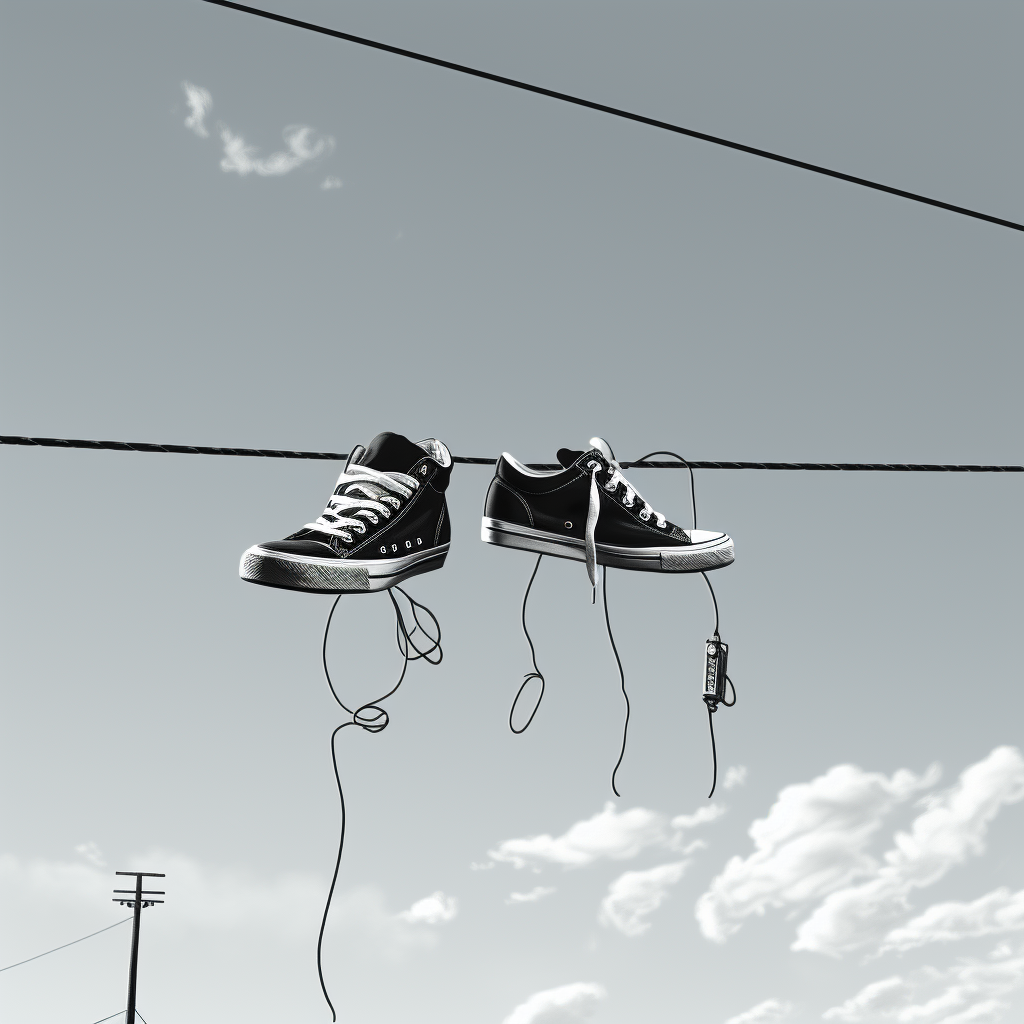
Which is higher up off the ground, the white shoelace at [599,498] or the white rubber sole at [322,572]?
the white shoelace at [599,498]

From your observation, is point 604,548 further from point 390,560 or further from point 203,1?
point 203,1

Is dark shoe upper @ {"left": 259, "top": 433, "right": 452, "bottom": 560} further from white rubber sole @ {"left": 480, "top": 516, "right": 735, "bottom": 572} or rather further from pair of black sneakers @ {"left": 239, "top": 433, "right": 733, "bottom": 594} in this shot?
white rubber sole @ {"left": 480, "top": 516, "right": 735, "bottom": 572}

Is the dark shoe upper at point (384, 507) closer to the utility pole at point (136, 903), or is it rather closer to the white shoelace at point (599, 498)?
the white shoelace at point (599, 498)

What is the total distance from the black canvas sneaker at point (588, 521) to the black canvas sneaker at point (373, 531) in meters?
0.18

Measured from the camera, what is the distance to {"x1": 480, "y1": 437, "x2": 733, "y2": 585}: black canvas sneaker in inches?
128

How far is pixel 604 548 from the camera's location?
10.8 feet

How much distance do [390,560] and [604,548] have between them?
71 centimetres

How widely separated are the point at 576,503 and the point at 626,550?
213 mm

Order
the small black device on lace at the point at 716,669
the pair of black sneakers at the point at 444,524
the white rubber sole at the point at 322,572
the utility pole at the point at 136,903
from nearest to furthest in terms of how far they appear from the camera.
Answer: the white rubber sole at the point at 322,572 → the pair of black sneakers at the point at 444,524 → the small black device on lace at the point at 716,669 → the utility pole at the point at 136,903

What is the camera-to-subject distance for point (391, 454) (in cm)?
316

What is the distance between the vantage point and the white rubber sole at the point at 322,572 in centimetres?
270

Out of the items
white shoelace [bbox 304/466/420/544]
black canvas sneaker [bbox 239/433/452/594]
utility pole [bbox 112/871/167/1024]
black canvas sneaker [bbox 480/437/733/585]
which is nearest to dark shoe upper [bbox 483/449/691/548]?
black canvas sneaker [bbox 480/437/733/585]

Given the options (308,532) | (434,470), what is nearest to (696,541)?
(434,470)

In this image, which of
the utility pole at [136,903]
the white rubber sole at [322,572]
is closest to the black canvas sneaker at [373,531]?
the white rubber sole at [322,572]
